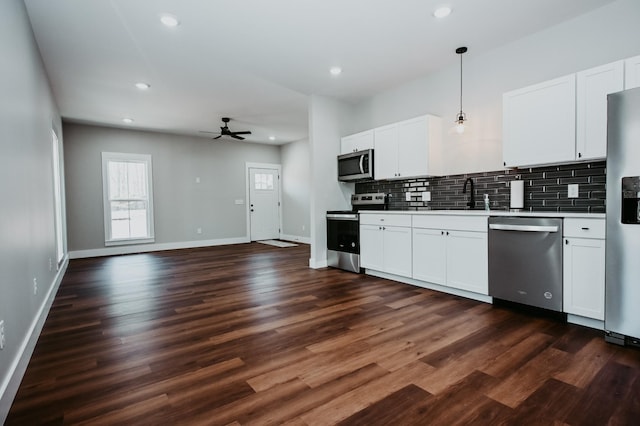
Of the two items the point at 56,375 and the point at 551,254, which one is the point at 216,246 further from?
the point at 551,254

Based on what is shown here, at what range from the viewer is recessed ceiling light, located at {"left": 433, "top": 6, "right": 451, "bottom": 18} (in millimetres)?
2717

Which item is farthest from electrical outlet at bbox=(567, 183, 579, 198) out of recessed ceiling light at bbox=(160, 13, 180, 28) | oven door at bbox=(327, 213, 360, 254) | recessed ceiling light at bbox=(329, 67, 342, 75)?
recessed ceiling light at bbox=(160, 13, 180, 28)

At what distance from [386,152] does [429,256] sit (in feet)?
5.16

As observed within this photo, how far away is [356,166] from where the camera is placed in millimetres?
4699

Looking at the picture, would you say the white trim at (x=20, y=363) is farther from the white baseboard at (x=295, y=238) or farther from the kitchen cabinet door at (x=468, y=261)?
the white baseboard at (x=295, y=238)

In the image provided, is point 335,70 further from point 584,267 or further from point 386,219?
point 584,267

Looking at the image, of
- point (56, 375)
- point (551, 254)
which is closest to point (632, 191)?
point (551, 254)

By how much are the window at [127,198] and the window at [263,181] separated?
8.38ft

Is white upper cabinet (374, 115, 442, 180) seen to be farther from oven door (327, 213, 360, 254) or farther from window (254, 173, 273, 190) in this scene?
window (254, 173, 273, 190)

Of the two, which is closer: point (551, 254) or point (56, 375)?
point (56, 375)

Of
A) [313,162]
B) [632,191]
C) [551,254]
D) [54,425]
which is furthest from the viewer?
[313,162]

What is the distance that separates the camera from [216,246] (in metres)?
7.77

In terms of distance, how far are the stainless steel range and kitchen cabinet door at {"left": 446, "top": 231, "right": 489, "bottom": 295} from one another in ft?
4.64

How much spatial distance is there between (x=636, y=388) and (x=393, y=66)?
3.53m
